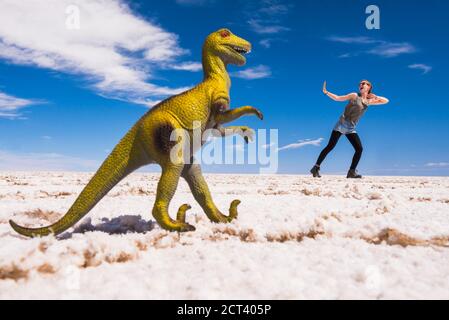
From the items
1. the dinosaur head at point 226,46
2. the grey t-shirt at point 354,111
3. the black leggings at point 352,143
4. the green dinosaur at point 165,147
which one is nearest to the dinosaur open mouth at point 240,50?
the dinosaur head at point 226,46

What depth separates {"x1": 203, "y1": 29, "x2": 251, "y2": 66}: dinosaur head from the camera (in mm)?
3328

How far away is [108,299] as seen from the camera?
1619mm

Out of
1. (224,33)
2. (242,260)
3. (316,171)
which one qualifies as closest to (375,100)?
(316,171)

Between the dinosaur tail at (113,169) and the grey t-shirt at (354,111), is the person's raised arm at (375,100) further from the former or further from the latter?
the dinosaur tail at (113,169)

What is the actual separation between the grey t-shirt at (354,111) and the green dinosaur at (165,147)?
5.88 meters

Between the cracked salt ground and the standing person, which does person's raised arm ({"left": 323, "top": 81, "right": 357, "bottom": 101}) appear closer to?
the standing person

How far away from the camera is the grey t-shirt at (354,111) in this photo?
8458 mm

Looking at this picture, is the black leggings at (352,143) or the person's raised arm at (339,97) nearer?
the person's raised arm at (339,97)

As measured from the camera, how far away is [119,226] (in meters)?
3.17

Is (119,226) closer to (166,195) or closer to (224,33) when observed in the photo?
(166,195)

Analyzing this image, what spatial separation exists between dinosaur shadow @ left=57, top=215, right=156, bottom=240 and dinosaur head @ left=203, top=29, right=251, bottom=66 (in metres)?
1.50

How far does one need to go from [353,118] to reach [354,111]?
19cm
